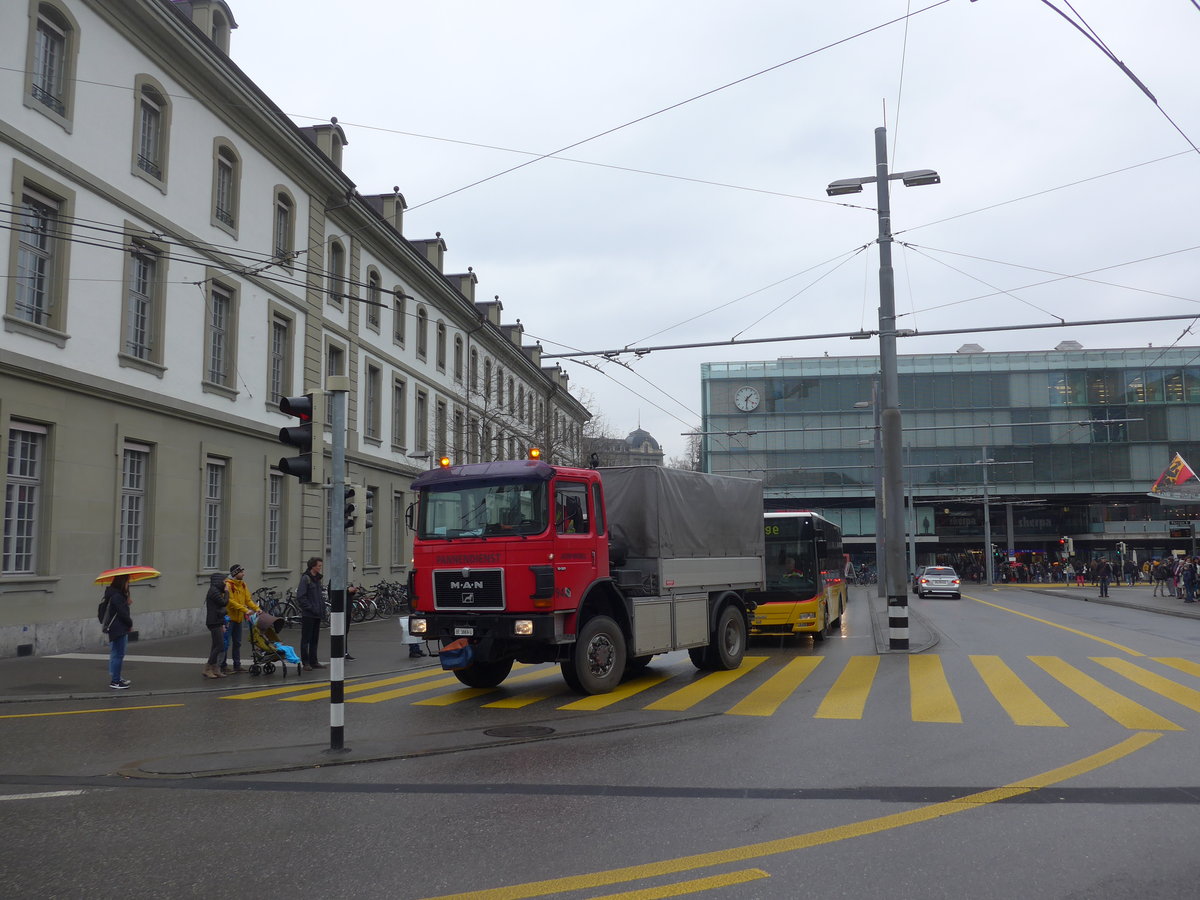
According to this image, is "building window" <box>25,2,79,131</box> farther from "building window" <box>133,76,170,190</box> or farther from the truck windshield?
the truck windshield

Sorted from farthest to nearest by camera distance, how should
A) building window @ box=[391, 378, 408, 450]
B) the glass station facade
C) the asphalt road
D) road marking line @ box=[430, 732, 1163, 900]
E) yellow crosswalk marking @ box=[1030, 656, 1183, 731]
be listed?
1. the glass station facade
2. building window @ box=[391, 378, 408, 450]
3. yellow crosswalk marking @ box=[1030, 656, 1183, 731]
4. the asphalt road
5. road marking line @ box=[430, 732, 1163, 900]

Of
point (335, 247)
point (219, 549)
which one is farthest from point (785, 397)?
point (219, 549)

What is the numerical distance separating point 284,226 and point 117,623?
16377mm

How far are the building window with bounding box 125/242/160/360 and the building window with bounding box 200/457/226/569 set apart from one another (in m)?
3.26

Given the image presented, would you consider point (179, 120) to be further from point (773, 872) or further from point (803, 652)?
point (773, 872)

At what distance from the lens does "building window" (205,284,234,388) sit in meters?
23.5

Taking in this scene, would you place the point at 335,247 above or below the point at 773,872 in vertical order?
above

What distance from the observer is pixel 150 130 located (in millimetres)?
20969

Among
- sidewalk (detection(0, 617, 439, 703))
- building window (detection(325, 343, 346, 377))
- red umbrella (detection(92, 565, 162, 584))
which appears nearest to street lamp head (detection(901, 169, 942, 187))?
sidewalk (detection(0, 617, 439, 703))

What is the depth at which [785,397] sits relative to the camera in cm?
6581

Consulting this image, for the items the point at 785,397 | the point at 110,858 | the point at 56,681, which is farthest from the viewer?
the point at 785,397

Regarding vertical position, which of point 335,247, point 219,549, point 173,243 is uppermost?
point 335,247

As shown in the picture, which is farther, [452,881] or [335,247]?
[335,247]

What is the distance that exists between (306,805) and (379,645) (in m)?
14.0
